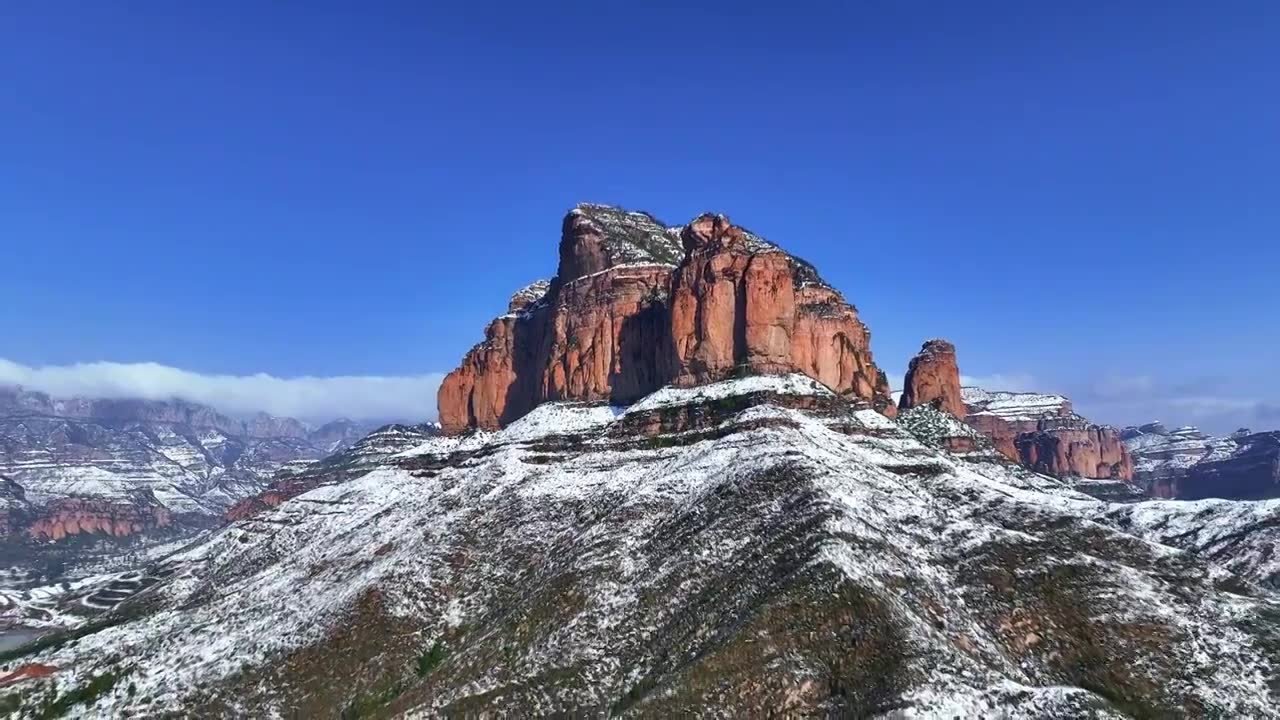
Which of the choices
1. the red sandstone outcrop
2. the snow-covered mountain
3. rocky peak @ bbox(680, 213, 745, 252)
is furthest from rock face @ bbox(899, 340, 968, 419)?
the red sandstone outcrop

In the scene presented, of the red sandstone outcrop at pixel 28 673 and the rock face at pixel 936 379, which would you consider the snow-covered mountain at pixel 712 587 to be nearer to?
the red sandstone outcrop at pixel 28 673

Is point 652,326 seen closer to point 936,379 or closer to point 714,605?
point 714,605

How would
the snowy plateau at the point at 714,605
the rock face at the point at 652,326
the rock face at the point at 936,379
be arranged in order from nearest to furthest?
the snowy plateau at the point at 714,605 → the rock face at the point at 652,326 → the rock face at the point at 936,379

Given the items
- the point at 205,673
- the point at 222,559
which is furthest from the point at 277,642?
the point at 222,559

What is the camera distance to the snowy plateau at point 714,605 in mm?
48094

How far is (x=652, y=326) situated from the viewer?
12356 cm

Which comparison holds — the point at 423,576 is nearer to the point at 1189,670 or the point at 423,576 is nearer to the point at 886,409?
the point at 1189,670

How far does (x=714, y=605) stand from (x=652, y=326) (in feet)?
233

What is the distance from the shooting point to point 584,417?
380ft

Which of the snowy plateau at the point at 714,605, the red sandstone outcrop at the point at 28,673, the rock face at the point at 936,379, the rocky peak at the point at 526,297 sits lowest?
the red sandstone outcrop at the point at 28,673

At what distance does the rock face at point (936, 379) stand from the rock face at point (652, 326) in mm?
27815

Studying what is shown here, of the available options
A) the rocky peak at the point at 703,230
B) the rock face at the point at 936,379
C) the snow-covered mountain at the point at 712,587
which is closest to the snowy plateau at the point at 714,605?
the snow-covered mountain at the point at 712,587

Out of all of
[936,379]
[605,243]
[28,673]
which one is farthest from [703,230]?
[28,673]

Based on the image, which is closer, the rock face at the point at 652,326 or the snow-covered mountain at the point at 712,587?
the snow-covered mountain at the point at 712,587
